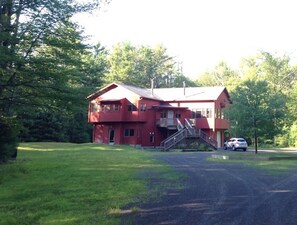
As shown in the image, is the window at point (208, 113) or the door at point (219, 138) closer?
the window at point (208, 113)

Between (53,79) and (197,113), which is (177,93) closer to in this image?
(197,113)

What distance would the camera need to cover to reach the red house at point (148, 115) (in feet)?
148

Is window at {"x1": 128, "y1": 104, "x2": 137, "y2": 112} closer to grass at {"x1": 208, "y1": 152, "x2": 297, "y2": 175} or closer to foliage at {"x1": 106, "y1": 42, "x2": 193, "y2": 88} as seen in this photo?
foliage at {"x1": 106, "y1": 42, "x2": 193, "y2": 88}

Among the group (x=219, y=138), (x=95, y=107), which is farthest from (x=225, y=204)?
(x=219, y=138)

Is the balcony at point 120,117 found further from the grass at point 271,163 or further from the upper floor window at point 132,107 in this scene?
the grass at point 271,163

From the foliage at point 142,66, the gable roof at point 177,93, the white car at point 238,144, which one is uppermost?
the foliage at point 142,66

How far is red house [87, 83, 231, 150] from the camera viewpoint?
148ft

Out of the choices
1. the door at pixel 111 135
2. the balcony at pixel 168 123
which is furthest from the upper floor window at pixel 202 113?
the door at pixel 111 135

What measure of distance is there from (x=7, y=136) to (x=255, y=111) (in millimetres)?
16502

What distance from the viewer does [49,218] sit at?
8.08 metres

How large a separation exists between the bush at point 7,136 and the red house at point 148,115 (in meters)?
24.6

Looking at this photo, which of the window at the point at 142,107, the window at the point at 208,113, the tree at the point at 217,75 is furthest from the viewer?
the tree at the point at 217,75

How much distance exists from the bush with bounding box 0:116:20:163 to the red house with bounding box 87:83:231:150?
24.6 meters

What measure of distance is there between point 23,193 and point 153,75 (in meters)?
67.8
